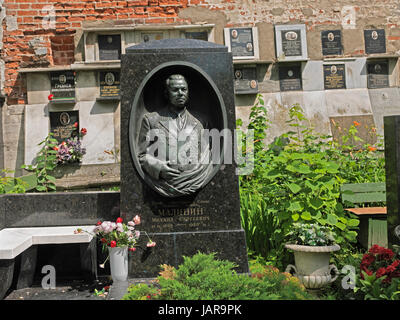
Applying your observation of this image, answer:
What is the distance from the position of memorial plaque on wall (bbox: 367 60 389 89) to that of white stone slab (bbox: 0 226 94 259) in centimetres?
653

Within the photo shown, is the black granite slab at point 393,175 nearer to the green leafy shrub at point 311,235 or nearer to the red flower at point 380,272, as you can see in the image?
the green leafy shrub at point 311,235

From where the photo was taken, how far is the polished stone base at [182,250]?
3424 mm

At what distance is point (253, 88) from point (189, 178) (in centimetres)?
459

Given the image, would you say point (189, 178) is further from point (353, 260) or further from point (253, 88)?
point (253, 88)

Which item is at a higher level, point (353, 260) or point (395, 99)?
point (395, 99)

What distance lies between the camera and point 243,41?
770 cm

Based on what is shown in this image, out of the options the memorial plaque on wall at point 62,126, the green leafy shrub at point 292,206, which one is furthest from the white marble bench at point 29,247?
the memorial plaque on wall at point 62,126

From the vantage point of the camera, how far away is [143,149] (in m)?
3.55

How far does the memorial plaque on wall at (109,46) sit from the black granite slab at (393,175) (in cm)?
535

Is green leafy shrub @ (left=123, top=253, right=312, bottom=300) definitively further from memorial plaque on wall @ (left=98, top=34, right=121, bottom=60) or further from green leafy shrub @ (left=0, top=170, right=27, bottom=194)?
memorial plaque on wall @ (left=98, top=34, right=121, bottom=60)

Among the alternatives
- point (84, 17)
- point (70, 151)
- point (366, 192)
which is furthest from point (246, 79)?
point (366, 192)

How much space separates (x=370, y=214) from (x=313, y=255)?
128 centimetres
